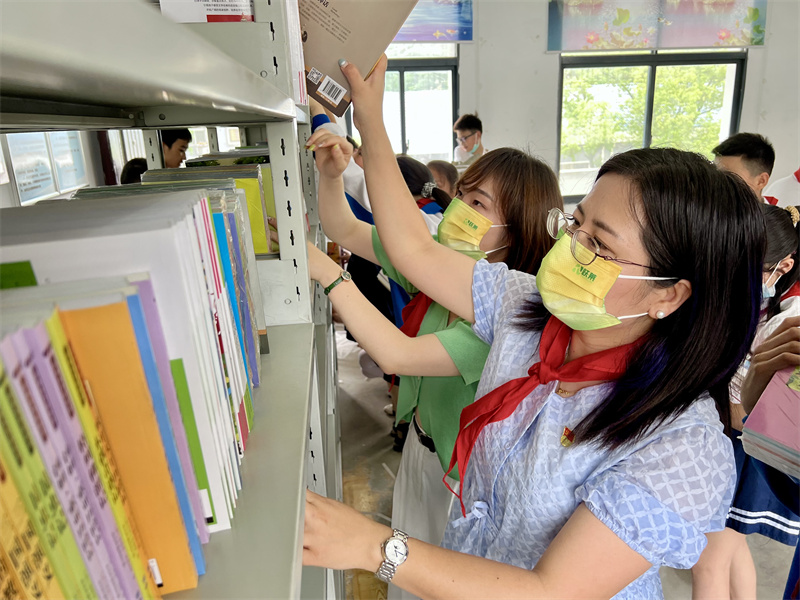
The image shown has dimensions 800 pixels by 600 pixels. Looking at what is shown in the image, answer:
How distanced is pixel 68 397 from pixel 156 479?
107 millimetres

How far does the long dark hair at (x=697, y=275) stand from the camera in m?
0.88

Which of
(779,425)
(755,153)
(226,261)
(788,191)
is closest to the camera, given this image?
(226,261)

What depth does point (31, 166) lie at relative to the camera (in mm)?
3105

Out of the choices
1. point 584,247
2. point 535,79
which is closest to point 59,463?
point 584,247

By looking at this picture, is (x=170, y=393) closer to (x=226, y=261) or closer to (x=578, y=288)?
(x=226, y=261)

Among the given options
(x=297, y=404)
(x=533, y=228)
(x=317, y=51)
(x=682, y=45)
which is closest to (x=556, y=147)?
(x=682, y=45)

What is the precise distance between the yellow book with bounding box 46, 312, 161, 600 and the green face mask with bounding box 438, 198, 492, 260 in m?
1.23

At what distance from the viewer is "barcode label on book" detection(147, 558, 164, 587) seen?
415 mm

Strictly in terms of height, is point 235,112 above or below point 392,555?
above

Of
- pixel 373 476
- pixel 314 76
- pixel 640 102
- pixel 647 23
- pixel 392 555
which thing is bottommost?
pixel 373 476

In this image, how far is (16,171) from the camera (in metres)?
2.93

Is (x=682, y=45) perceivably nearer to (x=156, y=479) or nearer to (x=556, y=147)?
(x=556, y=147)

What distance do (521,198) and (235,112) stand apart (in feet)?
3.23

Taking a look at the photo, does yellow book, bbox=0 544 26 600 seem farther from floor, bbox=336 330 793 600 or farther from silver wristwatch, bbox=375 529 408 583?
floor, bbox=336 330 793 600
